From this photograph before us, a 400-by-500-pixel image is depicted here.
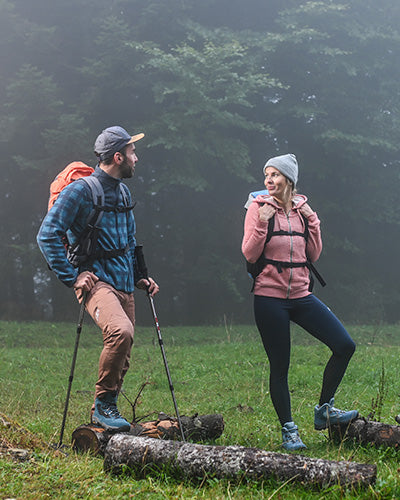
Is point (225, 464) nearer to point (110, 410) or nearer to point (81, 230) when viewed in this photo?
point (110, 410)

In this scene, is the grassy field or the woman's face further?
the woman's face

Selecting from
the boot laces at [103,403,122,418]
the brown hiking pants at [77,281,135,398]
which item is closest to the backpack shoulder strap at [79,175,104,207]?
the brown hiking pants at [77,281,135,398]

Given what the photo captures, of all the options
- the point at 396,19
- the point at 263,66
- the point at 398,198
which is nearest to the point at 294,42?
the point at 263,66

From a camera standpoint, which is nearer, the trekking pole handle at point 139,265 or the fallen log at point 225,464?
the fallen log at point 225,464

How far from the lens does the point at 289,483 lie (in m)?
3.72

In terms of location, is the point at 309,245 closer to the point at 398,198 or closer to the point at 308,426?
the point at 308,426

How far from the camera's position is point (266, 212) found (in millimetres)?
5047

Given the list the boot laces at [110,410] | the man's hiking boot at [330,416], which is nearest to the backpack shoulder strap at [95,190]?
the boot laces at [110,410]

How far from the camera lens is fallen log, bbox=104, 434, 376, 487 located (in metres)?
3.60

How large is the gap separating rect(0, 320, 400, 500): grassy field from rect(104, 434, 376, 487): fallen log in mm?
60

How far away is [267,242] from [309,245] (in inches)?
16.8

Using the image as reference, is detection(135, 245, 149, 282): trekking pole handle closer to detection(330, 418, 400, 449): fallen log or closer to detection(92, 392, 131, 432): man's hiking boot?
detection(92, 392, 131, 432): man's hiking boot

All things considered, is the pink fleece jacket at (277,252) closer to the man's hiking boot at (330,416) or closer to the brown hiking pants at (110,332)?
the man's hiking boot at (330,416)

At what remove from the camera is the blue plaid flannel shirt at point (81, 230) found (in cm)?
487
